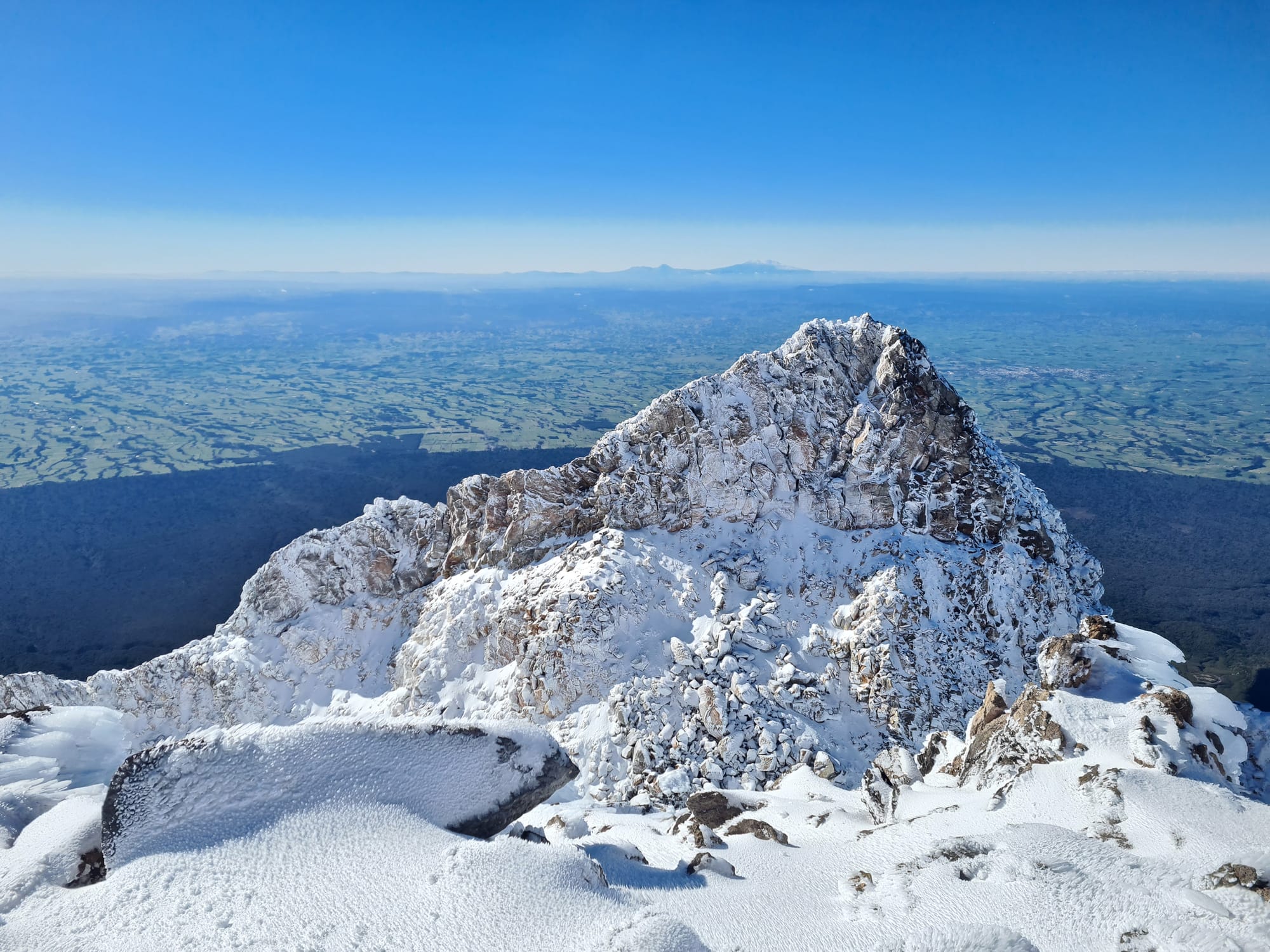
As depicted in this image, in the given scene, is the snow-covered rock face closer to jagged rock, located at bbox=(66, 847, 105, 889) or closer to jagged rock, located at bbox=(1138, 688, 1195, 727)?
jagged rock, located at bbox=(1138, 688, 1195, 727)

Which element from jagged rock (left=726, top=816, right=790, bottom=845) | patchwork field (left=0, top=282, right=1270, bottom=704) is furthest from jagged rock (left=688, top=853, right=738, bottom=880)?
patchwork field (left=0, top=282, right=1270, bottom=704)

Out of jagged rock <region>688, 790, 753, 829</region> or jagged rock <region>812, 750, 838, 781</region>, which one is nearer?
jagged rock <region>688, 790, 753, 829</region>

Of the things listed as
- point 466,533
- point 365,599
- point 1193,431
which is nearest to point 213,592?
point 365,599

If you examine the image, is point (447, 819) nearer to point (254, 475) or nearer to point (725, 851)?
point (725, 851)

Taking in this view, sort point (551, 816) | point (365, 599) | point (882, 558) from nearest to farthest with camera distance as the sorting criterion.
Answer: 1. point (551, 816)
2. point (882, 558)
3. point (365, 599)

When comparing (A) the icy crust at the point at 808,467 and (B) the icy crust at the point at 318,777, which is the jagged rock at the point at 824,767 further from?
(B) the icy crust at the point at 318,777

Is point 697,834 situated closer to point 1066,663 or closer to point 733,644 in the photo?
point 733,644

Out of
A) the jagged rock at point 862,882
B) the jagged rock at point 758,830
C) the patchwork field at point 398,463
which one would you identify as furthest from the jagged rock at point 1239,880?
the patchwork field at point 398,463

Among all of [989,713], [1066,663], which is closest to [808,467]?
[989,713]
